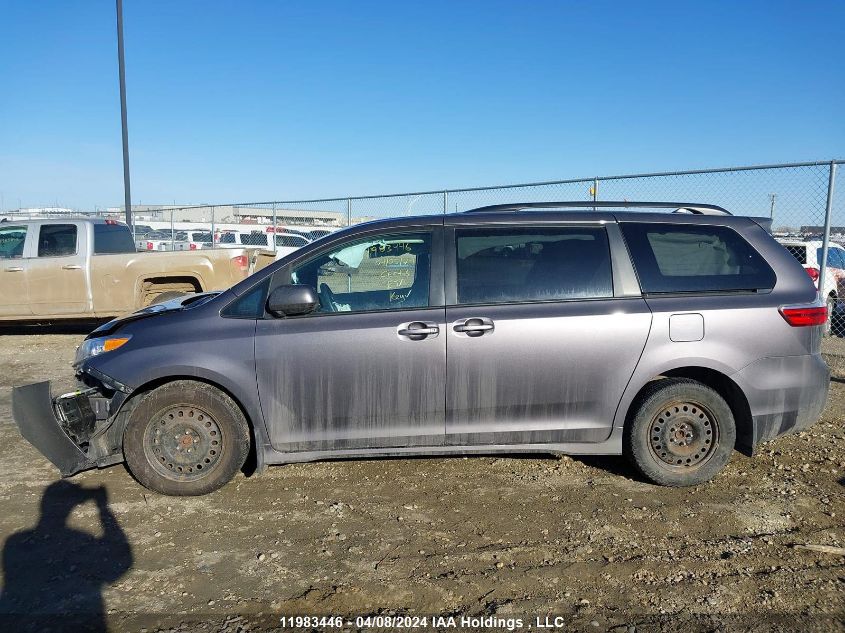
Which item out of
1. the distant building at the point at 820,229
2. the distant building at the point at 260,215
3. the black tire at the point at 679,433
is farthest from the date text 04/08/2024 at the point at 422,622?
the distant building at the point at 260,215

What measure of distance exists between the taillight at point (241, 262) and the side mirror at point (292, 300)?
16.2ft

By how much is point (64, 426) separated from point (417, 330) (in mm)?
2381

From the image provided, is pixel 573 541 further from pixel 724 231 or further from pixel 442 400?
pixel 724 231

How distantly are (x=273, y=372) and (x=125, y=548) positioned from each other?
49.9 inches

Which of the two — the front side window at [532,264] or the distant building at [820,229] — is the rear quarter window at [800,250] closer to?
the distant building at [820,229]

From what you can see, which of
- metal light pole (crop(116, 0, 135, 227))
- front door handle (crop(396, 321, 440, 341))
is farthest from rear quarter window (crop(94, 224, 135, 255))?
front door handle (crop(396, 321, 440, 341))

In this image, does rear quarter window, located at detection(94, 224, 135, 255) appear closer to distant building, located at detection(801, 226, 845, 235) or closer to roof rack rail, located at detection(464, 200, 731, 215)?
roof rack rail, located at detection(464, 200, 731, 215)

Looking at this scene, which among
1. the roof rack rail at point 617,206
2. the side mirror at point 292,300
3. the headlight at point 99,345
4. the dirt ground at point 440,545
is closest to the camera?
the dirt ground at point 440,545

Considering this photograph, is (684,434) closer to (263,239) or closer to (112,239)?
(112,239)

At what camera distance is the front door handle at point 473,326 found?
4043 millimetres

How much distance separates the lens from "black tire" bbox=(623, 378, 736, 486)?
4.21 m

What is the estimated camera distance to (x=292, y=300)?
4.01 metres

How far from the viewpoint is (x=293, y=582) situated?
10.5ft

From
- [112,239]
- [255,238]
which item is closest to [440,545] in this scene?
[112,239]
